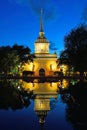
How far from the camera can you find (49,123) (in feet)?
42.1

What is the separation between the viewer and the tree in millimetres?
62969

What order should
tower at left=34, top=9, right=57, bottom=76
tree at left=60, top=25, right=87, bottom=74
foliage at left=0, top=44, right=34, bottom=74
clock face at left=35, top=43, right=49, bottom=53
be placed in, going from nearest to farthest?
tree at left=60, top=25, right=87, bottom=74 < foliage at left=0, top=44, right=34, bottom=74 < tower at left=34, top=9, right=57, bottom=76 < clock face at left=35, top=43, right=49, bottom=53

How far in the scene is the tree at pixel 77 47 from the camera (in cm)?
6297

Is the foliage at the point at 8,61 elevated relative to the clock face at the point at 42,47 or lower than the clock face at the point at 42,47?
lower

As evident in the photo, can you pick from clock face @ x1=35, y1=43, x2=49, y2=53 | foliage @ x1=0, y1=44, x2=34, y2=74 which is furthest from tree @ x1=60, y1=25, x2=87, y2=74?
clock face @ x1=35, y1=43, x2=49, y2=53

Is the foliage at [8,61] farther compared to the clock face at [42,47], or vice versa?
the clock face at [42,47]

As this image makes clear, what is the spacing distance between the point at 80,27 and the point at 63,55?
21.3 ft

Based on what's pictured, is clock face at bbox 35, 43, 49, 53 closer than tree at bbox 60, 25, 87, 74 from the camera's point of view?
No

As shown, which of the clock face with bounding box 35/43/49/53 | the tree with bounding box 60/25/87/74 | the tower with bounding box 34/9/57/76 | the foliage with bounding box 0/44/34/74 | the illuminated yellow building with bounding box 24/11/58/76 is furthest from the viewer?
the clock face with bounding box 35/43/49/53

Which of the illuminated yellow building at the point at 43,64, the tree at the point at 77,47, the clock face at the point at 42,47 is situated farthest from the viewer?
the clock face at the point at 42,47

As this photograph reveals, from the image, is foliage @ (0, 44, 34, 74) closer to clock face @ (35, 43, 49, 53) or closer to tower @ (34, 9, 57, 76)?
tower @ (34, 9, 57, 76)

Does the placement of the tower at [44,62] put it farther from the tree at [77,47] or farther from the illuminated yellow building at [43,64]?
the tree at [77,47]

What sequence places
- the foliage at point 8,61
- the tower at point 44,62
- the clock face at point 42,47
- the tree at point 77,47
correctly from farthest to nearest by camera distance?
the clock face at point 42,47 < the tower at point 44,62 < the foliage at point 8,61 < the tree at point 77,47

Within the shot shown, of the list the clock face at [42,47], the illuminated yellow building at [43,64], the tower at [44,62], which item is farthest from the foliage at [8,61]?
the clock face at [42,47]
